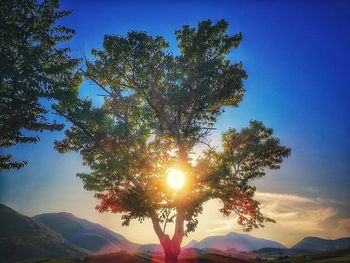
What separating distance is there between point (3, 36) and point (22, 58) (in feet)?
7.37

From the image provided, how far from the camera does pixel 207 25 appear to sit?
26.7m

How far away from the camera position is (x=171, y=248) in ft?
85.6

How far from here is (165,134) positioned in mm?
28359

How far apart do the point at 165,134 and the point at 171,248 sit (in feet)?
33.5

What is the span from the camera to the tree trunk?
26.1 m

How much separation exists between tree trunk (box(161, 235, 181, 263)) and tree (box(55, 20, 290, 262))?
0.08m

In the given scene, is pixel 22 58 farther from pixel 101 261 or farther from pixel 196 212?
pixel 101 261

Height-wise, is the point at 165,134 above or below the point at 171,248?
above

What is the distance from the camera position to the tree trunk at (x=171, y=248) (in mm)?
26078

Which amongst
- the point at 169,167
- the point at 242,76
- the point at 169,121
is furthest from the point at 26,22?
the point at 242,76

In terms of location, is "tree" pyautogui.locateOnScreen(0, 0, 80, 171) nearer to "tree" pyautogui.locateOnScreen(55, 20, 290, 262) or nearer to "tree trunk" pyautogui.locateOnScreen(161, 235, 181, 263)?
"tree" pyautogui.locateOnScreen(55, 20, 290, 262)

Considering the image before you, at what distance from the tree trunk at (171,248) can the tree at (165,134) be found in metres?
0.08

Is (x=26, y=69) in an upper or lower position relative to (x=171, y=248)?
upper

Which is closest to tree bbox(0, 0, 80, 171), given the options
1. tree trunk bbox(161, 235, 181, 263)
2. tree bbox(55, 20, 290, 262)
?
tree bbox(55, 20, 290, 262)
